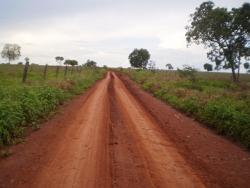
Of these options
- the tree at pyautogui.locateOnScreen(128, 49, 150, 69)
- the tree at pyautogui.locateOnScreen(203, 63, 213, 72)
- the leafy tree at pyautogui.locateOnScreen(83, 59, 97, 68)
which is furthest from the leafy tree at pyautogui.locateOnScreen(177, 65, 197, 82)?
the tree at pyautogui.locateOnScreen(203, 63, 213, 72)

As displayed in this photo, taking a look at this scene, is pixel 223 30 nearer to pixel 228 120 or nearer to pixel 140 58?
pixel 228 120

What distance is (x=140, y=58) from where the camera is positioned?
105375 millimetres

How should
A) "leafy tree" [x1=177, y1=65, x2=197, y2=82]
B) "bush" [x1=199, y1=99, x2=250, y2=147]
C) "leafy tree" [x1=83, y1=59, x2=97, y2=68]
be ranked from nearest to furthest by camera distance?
1. "bush" [x1=199, y1=99, x2=250, y2=147]
2. "leafy tree" [x1=177, y1=65, x2=197, y2=82]
3. "leafy tree" [x1=83, y1=59, x2=97, y2=68]

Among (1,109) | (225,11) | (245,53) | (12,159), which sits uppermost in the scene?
(225,11)

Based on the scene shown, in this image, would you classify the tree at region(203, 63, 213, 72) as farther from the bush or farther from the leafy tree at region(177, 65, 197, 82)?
the bush

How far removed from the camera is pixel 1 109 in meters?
9.90

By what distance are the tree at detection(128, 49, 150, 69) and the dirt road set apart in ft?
309

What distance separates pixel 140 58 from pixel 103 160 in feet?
324

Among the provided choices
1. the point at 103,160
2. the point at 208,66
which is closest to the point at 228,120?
the point at 103,160

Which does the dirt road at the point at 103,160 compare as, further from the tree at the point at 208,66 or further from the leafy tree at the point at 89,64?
the tree at the point at 208,66

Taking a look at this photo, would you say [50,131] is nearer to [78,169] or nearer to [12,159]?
[12,159]

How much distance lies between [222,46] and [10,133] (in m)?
40.8

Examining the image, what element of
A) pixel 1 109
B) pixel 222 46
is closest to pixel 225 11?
pixel 222 46

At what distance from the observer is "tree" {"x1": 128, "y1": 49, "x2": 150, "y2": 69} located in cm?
10538
